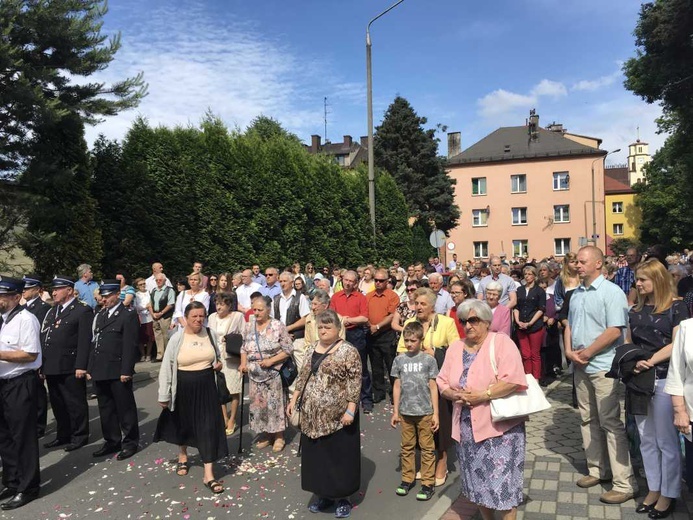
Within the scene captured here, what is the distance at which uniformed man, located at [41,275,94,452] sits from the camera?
22.8 feet

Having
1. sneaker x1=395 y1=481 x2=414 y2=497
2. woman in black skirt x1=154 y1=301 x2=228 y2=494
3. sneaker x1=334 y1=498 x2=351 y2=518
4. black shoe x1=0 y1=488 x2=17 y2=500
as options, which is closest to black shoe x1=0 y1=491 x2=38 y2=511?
black shoe x1=0 y1=488 x2=17 y2=500

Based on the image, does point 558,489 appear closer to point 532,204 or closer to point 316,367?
point 316,367

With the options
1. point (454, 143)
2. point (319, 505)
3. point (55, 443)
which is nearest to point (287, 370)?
point (319, 505)

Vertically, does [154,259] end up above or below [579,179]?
below

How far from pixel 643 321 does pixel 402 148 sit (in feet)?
114

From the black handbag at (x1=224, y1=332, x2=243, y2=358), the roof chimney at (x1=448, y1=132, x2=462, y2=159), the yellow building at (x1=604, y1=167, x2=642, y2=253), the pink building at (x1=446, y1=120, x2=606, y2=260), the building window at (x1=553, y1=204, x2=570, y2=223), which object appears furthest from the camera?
the yellow building at (x1=604, y1=167, x2=642, y2=253)

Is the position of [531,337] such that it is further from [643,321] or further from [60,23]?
[60,23]

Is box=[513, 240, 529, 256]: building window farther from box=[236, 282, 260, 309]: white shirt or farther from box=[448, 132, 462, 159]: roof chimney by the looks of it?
box=[236, 282, 260, 309]: white shirt

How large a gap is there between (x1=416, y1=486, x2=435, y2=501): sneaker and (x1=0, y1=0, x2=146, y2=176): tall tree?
9244mm

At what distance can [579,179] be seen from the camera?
167 feet

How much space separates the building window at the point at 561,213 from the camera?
51.1m

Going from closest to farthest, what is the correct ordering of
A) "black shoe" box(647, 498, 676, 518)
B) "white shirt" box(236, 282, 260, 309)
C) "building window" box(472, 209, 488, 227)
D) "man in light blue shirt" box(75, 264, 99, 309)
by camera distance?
"black shoe" box(647, 498, 676, 518) → "man in light blue shirt" box(75, 264, 99, 309) → "white shirt" box(236, 282, 260, 309) → "building window" box(472, 209, 488, 227)

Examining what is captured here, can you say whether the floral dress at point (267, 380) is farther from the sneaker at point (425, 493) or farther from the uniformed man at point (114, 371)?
the sneaker at point (425, 493)

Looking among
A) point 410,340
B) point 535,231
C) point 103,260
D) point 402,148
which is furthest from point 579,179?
point 410,340
